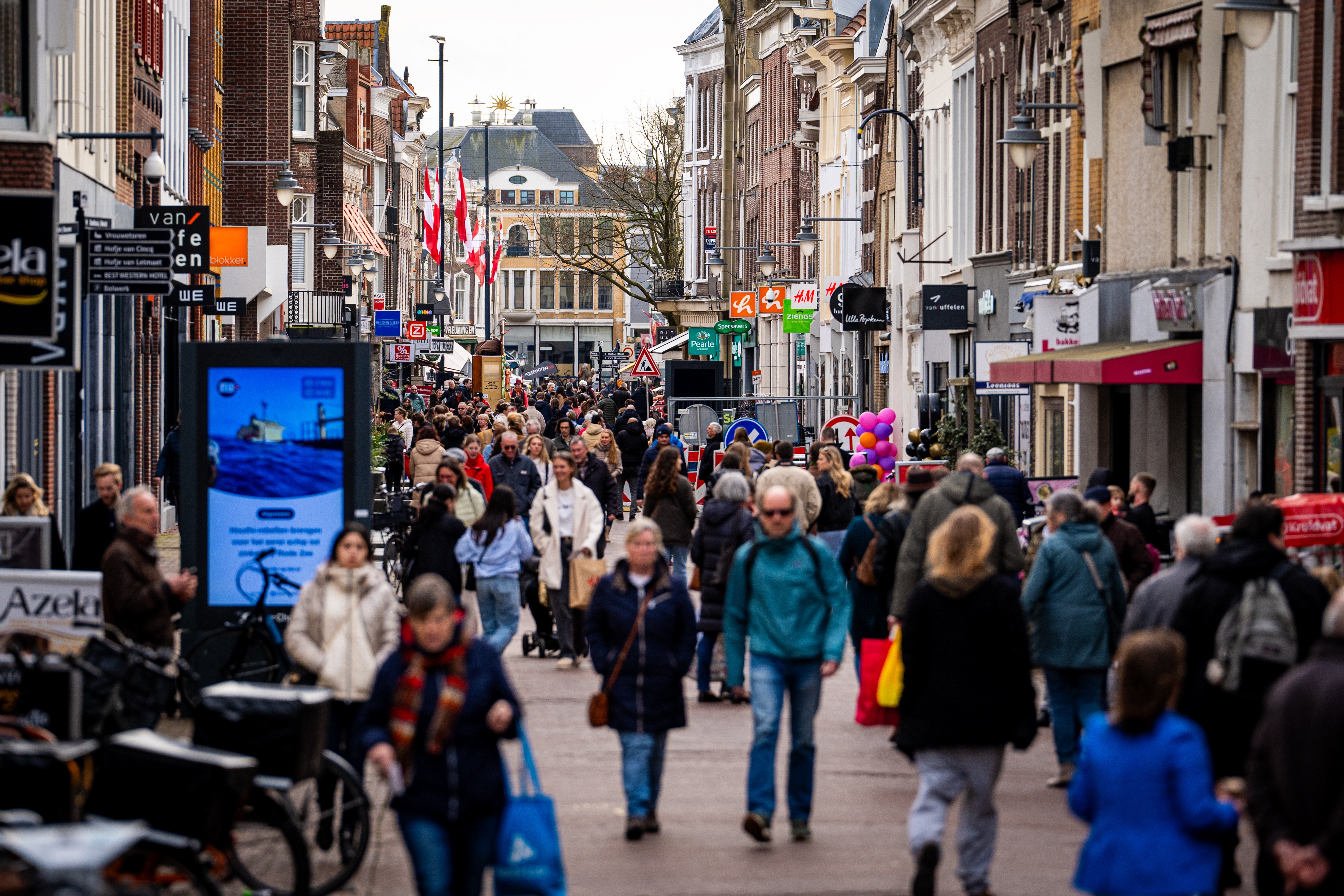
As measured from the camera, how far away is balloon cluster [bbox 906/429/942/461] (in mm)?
29031

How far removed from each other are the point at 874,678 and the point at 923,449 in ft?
56.8

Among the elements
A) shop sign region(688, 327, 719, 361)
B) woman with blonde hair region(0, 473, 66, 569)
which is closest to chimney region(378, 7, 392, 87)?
shop sign region(688, 327, 719, 361)

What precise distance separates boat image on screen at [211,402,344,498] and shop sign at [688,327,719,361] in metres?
33.9

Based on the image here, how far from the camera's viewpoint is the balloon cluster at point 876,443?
22.9m

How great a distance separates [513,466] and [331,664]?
1035 cm

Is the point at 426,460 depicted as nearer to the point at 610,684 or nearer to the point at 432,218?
the point at 610,684

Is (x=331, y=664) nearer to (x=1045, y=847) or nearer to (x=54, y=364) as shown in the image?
(x=1045, y=847)

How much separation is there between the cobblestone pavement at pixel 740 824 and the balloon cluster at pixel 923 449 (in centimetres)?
1487

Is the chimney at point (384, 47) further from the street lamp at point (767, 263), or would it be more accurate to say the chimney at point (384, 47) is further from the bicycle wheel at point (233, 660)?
the bicycle wheel at point (233, 660)

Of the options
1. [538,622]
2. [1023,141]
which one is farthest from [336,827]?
[1023,141]

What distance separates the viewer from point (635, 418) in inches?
1298

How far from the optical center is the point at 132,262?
1947 cm

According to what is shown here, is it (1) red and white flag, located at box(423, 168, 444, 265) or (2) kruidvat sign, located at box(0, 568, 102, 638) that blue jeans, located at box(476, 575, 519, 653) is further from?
(1) red and white flag, located at box(423, 168, 444, 265)

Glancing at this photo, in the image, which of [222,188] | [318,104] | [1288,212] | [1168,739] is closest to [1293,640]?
[1168,739]
